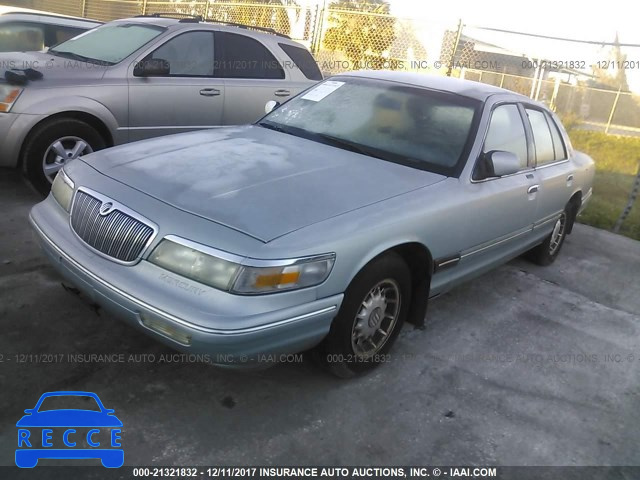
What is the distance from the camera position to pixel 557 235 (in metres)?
5.63

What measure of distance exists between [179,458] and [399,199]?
172cm

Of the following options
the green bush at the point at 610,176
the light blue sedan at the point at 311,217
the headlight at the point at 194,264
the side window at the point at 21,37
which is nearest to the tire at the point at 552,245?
the light blue sedan at the point at 311,217

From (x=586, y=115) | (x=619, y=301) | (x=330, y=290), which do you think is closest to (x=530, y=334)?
(x=619, y=301)

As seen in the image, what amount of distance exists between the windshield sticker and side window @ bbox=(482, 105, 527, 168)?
1198mm

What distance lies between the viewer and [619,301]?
16.8ft

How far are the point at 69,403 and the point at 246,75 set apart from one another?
465cm

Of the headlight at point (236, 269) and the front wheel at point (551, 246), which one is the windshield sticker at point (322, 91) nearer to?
the headlight at point (236, 269)

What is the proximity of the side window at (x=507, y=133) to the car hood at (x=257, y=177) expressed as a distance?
0.70 metres

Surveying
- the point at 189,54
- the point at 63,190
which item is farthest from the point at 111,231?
the point at 189,54

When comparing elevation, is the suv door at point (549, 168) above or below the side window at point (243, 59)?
below

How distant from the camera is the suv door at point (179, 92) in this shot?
579 centimetres

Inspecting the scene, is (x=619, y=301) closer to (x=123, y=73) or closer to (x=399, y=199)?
(x=399, y=199)

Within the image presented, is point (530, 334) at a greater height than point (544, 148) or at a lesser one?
lesser

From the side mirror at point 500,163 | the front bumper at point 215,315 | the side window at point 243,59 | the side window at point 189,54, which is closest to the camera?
the front bumper at point 215,315
